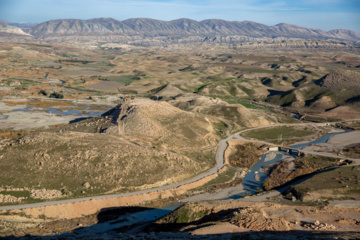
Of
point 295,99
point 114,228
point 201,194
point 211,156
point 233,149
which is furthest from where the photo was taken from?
point 295,99

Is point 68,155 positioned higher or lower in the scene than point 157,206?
higher

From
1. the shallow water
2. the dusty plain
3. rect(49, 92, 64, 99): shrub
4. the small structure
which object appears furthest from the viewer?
rect(49, 92, 64, 99): shrub

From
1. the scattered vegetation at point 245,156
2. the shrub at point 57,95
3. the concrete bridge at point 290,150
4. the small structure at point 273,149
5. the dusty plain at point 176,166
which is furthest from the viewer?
the shrub at point 57,95

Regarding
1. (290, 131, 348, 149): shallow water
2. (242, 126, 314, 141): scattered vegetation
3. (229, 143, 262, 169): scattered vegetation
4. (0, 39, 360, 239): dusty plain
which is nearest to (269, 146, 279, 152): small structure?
(0, 39, 360, 239): dusty plain

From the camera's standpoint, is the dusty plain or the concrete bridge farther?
the concrete bridge

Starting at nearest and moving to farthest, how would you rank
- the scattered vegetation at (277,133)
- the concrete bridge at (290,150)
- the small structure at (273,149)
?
1. the concrete bridge at (290,150)
2. the small structure at (273,149)
3. the scattered vegetation at (277,133)

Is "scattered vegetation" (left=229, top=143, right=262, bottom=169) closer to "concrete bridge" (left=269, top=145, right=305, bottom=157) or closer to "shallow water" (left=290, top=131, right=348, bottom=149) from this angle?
"concrete bridge" (left=269, top=145, right=305, bottom=157)

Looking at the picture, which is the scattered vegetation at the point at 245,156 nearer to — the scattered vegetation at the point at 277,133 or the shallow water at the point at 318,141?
the scattered vegetation at the point at 277,133

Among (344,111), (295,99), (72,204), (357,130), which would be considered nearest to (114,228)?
(72,204)

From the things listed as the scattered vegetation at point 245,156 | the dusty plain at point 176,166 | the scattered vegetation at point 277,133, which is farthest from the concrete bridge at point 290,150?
the scattered vegetation at point 277,133

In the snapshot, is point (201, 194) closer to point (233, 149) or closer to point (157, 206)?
point (157, 206)

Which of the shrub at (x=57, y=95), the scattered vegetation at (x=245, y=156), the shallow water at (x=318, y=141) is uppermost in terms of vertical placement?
the shrub at (x=57, y=95)
